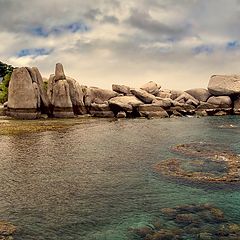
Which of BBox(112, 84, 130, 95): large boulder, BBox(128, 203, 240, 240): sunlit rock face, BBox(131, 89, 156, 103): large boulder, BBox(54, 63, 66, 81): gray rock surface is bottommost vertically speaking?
BBox(128, 203, 240, 240): sunlit rock face

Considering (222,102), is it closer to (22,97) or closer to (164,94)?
(164,94)

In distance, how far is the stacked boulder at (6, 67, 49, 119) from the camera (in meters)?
70.7

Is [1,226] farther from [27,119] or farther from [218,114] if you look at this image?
[218,114]

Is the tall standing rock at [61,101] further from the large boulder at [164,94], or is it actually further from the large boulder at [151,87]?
the large boulder at [164,94]

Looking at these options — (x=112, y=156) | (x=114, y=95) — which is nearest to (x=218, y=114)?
(x=114, y=95)

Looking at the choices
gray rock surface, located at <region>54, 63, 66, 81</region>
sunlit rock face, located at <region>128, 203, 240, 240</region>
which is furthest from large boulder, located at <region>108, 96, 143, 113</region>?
sunlit rock face, located at <region>128, 203, 240, 240</region>

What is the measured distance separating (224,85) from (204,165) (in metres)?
75.6

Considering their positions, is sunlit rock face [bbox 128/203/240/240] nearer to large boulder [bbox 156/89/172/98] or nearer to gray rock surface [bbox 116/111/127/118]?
gray rock surface [bbox 116/111/127/118]

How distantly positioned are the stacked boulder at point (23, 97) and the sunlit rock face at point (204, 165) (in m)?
43.4

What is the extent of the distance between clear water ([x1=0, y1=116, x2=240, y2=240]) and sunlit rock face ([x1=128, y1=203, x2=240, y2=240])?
1.73ft

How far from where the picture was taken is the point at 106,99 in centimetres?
9288

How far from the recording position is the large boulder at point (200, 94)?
102356mm

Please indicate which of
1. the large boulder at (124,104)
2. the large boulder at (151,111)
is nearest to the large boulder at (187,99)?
the large boulder at (151,111)

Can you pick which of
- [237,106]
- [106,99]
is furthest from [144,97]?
[237,106]
